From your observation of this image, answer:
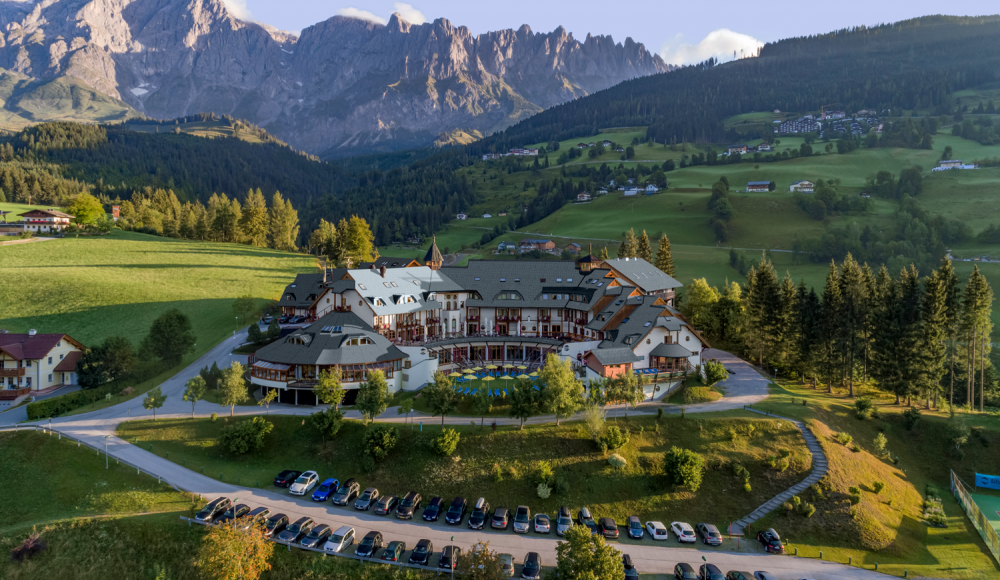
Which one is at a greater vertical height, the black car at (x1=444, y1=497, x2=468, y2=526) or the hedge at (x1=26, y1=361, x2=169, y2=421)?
the hedge at (x1=26, y1=361, x2=169, y2=421)

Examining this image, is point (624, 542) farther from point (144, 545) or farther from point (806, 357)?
point (806, 357)

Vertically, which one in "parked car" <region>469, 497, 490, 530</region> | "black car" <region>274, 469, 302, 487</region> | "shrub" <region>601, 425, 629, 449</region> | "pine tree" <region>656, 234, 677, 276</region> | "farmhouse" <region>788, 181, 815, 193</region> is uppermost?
"farmhouse" <region>788, 181, 815, 193</region>

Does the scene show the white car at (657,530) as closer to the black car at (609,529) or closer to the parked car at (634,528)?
the parked car at (634,528)

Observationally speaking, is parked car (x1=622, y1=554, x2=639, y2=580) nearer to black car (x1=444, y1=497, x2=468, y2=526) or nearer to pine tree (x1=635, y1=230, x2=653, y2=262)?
black car (x1=444, y1=497, x2=468, y2=526)

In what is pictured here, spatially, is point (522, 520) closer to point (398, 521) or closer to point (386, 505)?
point (398, 521)

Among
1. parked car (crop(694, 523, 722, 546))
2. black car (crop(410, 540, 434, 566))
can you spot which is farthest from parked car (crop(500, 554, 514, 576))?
parked car (crop(694, 523, 722, 546))

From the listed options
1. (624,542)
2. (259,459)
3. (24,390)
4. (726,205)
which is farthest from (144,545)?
(726,205)
